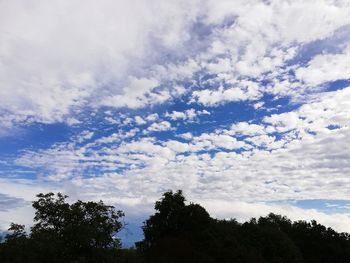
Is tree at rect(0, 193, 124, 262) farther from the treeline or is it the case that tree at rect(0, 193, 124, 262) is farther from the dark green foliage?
the dark green foliage

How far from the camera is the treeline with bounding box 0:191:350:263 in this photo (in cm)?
3509

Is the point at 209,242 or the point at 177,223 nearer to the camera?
the point at 209,242

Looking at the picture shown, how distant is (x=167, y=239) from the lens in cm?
4922

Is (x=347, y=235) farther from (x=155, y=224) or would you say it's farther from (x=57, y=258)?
(x=57, y=258)

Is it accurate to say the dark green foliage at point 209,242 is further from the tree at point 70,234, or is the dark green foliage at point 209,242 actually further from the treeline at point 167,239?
the tree at point 70,234

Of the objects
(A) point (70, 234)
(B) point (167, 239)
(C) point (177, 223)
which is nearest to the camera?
(A) point (70, 234)

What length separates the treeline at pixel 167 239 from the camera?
115 feet

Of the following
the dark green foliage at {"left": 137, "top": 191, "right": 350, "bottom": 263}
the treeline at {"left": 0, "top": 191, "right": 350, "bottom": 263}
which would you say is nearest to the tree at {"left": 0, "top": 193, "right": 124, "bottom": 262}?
the treeline at {"left": 0, "top": 191, "right": 350, "bottom": 263}

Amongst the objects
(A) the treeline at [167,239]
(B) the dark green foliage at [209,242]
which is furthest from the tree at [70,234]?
(B) the dark green foliage at [209,242]

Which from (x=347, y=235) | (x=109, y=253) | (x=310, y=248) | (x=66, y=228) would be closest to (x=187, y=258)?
(x=109, y=253)

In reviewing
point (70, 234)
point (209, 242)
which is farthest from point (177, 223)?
point (70, 234)

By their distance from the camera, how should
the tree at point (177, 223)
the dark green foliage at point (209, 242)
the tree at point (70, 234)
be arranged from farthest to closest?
the tree at point (177, 223) < the dark green foliage at point (209, 242) < the tree at point (70, 234)

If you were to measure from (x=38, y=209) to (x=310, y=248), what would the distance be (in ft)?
197

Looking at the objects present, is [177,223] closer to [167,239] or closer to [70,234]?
[167,239]
